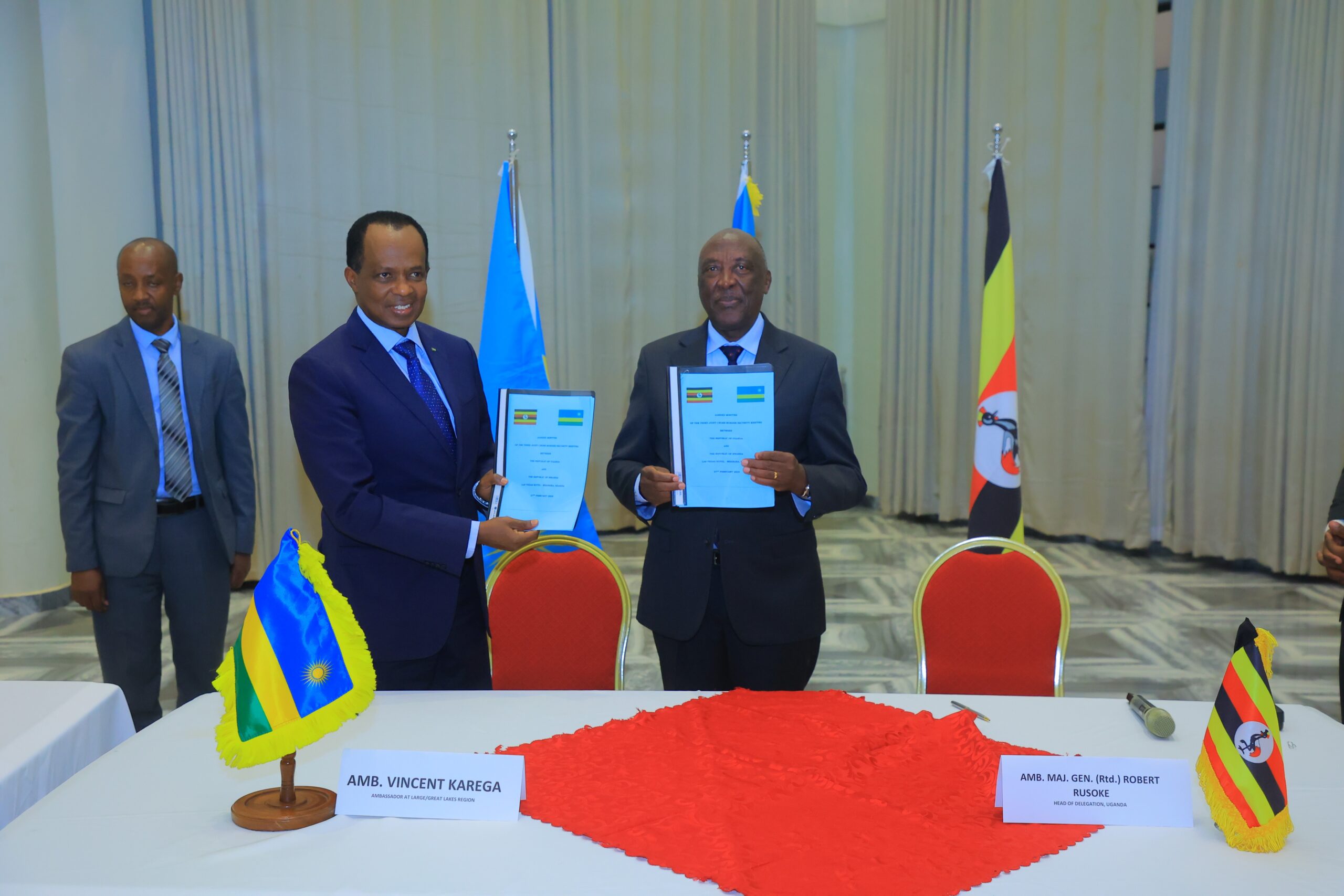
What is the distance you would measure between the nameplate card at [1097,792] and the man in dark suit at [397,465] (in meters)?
1.18

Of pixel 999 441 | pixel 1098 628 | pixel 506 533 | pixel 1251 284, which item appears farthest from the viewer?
pixel 1251 284

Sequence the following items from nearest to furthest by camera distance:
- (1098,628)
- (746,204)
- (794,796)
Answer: (794,796)
(746,204)
(1098,628)

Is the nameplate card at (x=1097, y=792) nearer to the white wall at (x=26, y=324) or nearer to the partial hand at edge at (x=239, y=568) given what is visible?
the partial hand at edge at (x=239, y=568)

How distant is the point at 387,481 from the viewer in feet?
7.59

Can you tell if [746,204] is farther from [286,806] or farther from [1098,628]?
[286,806]

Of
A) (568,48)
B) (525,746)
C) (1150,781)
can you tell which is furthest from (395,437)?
(568,48)

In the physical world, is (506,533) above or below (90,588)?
above

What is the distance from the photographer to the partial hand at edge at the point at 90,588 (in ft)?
10.5

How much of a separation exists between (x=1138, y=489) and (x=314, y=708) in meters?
7.05

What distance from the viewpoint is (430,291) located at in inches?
285

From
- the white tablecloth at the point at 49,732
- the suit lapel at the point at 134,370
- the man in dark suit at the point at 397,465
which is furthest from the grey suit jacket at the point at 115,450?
the man in dark suit at the point at 397,465

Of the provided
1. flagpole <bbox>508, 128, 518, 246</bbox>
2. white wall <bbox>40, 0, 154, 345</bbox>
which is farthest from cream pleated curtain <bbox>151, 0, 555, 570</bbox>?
flagpole <bbox>508, 128, 518, 246</bbox>

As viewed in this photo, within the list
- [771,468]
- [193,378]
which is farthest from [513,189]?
[771,468]

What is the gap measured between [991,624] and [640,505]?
101 centimetres
